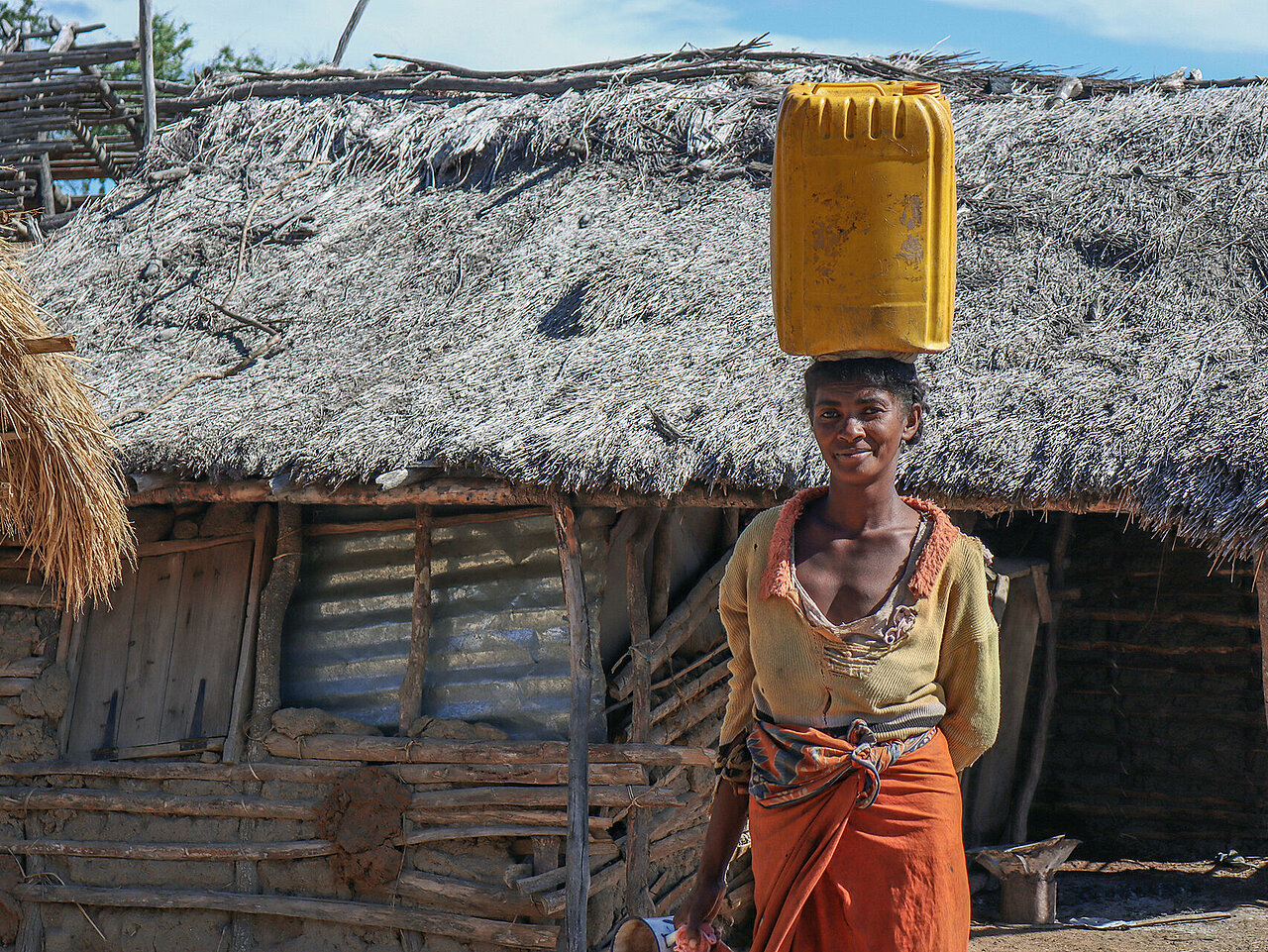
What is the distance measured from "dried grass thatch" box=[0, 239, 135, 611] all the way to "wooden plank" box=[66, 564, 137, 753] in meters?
1.24

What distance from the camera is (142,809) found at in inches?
225

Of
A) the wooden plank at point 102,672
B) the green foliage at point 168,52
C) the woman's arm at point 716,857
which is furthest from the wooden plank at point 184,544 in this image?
the green foliage at point 168,52

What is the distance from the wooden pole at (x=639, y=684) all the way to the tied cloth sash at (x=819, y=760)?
3186mm

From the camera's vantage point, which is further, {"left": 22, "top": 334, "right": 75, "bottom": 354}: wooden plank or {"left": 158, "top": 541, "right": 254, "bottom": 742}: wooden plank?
{"left": 158, "top": 541, "right": 254, "bottom": 742}: wooden plank

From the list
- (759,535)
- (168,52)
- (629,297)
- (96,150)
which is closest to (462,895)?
(629,297)

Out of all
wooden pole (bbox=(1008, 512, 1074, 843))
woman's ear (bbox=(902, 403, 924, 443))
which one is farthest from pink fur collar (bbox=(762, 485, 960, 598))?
wooden pole (bbox=(1008, 512, 1074, 843))

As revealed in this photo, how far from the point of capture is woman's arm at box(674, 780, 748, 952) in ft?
7.29

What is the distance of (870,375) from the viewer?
7.09 ft

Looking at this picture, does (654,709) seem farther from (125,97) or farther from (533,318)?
(125,97)

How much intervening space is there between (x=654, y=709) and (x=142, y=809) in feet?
8.01

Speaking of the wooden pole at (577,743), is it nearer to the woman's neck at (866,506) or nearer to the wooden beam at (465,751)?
the wooden beam at (465,751)

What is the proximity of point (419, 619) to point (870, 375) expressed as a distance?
376cm

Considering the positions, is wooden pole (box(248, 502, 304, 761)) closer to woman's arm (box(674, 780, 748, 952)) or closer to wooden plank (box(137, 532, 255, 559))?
wooden plank (box(137, 532, 255, 559))

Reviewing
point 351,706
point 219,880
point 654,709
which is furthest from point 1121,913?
point 219,880
